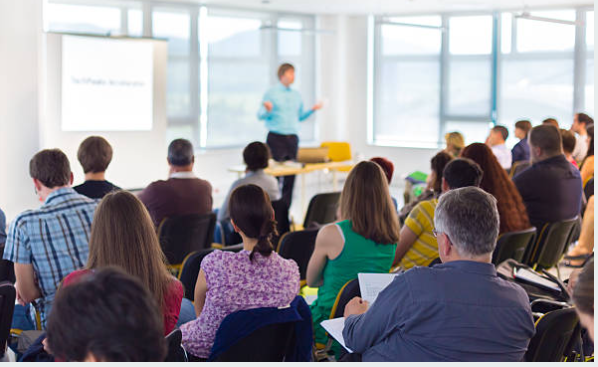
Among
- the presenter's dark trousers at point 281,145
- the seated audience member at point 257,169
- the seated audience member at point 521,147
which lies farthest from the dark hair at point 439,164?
the presenter's dark trousers at point 281,145

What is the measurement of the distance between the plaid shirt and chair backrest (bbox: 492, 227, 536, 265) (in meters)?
2.33

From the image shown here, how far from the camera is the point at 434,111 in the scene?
11.8m

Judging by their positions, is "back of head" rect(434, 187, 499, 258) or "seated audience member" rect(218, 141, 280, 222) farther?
"seated audience member" rect(218, 141, 280, 222)

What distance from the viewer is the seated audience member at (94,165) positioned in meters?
4.28

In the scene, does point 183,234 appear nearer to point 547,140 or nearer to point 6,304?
point 6,304

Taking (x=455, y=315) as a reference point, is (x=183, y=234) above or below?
below

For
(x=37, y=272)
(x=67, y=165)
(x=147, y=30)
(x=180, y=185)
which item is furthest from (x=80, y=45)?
(x=37, y=272)

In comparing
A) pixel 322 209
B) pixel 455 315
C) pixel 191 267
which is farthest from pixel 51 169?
pixel 322 209

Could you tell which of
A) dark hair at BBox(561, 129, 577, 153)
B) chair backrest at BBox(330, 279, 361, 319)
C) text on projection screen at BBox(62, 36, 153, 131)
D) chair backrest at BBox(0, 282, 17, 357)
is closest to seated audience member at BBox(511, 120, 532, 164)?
dark hair at BBox(561, 129, 577, 153)

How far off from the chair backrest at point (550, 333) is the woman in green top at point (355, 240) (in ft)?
3.66

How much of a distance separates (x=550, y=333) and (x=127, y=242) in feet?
4.91

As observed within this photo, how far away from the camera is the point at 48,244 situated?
10.2 ft

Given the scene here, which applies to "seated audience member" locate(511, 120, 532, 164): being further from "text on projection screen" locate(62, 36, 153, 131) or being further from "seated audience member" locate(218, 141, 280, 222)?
"text on projection screen" locate(62, 36, 153, 131)

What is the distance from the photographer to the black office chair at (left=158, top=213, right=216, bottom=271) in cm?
463
